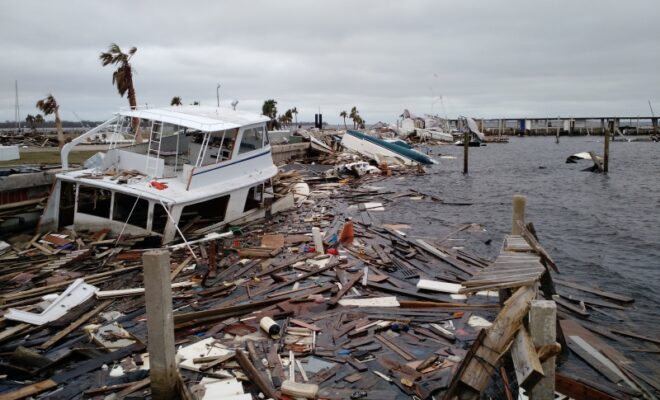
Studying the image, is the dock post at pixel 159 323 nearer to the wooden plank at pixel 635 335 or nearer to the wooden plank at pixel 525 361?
the wooden plank at pixel 525 361

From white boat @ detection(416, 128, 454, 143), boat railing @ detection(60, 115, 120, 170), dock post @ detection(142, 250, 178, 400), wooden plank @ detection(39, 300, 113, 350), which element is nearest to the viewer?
dock post @ detection(142, 250, 178, 400)

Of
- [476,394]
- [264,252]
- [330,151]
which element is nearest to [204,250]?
[264,252]

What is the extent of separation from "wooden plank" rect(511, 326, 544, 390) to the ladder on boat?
1274 cm

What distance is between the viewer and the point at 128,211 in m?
15.7

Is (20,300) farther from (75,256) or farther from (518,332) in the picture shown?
(518,332)

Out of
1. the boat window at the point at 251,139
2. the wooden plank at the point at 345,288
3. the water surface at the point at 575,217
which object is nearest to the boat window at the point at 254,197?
the boat window at the point at 251,139

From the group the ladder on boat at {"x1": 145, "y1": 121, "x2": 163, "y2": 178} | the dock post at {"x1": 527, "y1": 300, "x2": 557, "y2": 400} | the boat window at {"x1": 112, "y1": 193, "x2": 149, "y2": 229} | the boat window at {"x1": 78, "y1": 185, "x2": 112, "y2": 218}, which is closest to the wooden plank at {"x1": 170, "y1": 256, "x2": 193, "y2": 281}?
the boat window at {"x1": 112, "y1": 193, "x2": 149, "y2": 229}

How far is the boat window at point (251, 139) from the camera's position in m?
17.7

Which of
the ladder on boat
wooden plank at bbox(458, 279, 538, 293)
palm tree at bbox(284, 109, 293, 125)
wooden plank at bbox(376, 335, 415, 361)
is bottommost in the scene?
wooden plank at bbox(376, 335, 415, 361)

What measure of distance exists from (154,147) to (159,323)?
38.3 ft

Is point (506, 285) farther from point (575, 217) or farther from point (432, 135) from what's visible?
point (432, 135)

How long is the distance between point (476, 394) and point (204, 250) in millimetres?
10228

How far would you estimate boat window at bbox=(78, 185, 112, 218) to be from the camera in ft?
52.1

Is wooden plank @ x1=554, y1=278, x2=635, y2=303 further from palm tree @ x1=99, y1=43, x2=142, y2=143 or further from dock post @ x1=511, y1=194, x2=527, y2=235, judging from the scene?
palm tree @ x1=99, y1=43, x2=142, y2=143
